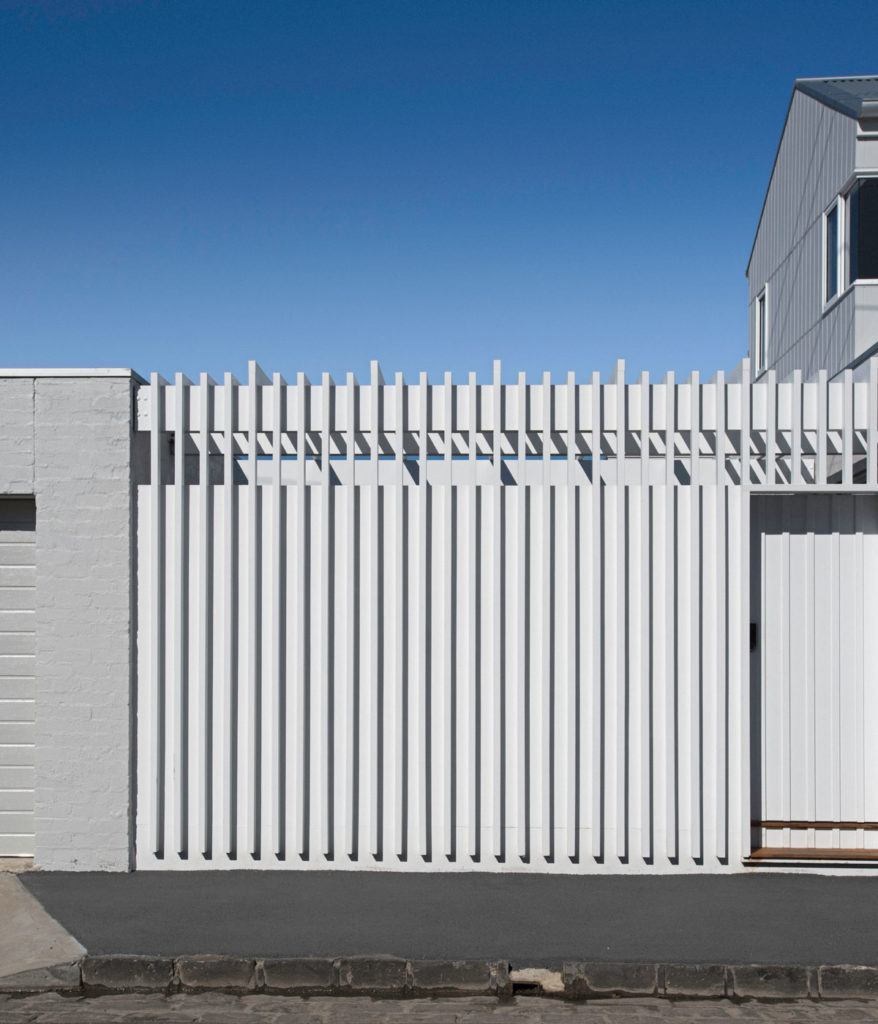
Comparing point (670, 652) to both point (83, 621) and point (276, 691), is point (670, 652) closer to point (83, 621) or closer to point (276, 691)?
point (276, 691)

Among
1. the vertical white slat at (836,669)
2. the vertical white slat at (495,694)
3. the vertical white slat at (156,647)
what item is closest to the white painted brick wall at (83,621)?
the vertical white slat at (156,647)

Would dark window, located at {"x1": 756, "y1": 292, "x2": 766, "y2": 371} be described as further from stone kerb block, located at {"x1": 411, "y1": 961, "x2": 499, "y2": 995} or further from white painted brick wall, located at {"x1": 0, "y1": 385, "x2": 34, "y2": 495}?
stone kerb block, located at {"x1": 411, "y1": 961, "x2": 499, "y2": 995}

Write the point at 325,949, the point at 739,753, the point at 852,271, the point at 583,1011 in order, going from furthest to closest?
the point at 852,271 < the point at 739,753 < the point at 325,949 < the point at 583,1011

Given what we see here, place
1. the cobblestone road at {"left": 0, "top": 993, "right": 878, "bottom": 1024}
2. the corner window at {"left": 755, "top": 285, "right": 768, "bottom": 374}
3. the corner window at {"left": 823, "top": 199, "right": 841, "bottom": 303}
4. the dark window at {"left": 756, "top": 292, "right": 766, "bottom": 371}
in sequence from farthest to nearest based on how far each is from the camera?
the dark window at {"left": 756, "top": 292, "right": 766, "bottom": 371} → the corner window at {"left": 755, "top": 285, "right": 768, "bottom": 374} → the corner window at {"left": 823, "top": 199, "right": 841, "bottom": 303} → the cobblestone road at {"left": 0, "top": 993, "right": 878, "bottom": 1024}

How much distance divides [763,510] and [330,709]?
11.2 ft

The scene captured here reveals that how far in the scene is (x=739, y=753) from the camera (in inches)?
237

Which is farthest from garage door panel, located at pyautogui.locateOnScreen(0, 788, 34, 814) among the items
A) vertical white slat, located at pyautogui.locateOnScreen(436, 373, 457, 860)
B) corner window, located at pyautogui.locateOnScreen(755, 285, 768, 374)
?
corner window, located at pyautogui.locateOnScreen(755, 285, 768, 374)

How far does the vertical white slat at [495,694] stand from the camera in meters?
6.05

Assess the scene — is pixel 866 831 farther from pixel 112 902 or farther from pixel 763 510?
pixel 112 902

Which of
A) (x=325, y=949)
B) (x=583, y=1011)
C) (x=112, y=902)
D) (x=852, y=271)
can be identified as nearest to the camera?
(x=583, y=1011)

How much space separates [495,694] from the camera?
6086 mm

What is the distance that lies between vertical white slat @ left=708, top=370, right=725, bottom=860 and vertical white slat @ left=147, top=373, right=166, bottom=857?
3.84m

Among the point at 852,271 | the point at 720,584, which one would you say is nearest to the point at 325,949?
the point at 720,584

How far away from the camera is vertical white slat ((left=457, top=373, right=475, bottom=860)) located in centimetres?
607
